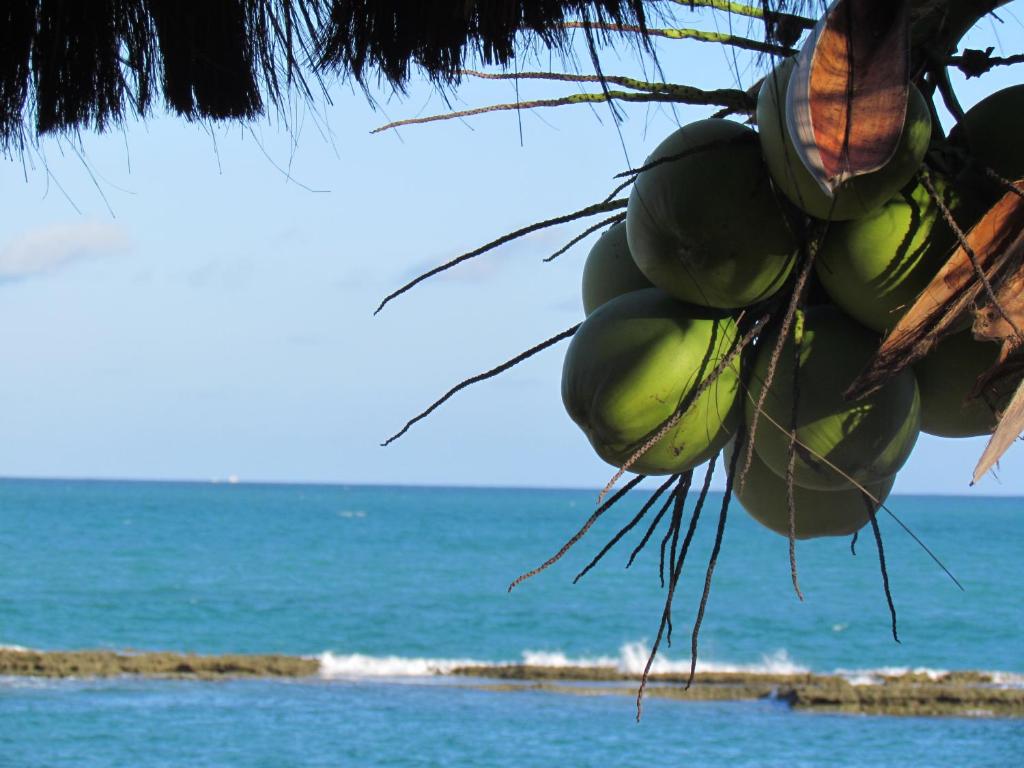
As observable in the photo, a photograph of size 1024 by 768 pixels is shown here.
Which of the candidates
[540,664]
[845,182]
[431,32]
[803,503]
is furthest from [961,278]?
[540,664]

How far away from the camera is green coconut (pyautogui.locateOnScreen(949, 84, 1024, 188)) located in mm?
1444

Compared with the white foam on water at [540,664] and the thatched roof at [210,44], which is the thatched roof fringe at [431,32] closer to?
the thatched roof at [210,44]

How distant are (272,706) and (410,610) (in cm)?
1760

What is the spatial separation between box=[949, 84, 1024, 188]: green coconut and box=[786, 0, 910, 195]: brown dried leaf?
195mm

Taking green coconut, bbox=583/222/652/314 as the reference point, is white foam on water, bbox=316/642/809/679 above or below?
below

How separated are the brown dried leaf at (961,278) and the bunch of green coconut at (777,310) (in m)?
0.06

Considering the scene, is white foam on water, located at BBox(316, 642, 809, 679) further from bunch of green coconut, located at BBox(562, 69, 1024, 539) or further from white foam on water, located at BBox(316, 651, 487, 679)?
bunch of green coconut, located at BBox(562, 69, 1024, 539)

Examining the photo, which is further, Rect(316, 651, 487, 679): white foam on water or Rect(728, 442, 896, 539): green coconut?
Rect(316, 651, 487, 679): white foam on water

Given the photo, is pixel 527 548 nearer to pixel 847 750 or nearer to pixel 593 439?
pixel 847 750

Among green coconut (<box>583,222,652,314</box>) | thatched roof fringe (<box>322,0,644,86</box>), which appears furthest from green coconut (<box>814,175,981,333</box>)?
thatched roof fringe (<box>322,0,644,86</box>)

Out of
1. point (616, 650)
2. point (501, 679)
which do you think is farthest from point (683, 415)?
point (616, 650)

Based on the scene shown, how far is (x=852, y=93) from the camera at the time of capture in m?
1.28

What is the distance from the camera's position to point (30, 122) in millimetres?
2098

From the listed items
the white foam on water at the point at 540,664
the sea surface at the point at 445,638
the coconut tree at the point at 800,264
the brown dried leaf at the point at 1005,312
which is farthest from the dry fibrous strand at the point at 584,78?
the white foam on water at the point at 540,664
